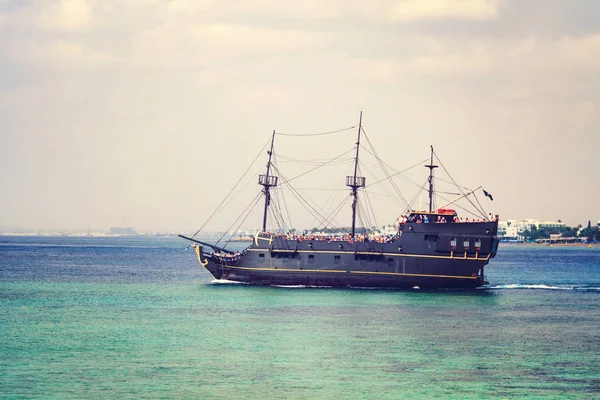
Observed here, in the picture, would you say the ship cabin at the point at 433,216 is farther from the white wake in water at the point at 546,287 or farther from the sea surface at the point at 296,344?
the white wake in water at the point at 546,287

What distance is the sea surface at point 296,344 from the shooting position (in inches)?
1241

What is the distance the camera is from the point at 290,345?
40.5m

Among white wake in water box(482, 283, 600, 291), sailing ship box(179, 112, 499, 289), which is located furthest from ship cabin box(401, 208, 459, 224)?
white wake in water box(482, 283, 600, 291)

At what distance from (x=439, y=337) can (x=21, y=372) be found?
66.6ft

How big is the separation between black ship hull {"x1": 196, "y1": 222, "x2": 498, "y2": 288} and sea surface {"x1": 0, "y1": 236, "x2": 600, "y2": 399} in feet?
5.21

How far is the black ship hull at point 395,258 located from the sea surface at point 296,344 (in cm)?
159

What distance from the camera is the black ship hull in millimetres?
65250

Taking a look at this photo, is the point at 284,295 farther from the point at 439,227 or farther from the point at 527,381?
the point at 527,381

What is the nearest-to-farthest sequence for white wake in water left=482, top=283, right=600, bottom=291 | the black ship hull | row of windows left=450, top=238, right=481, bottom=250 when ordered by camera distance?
row of windows left=450, top=238, right=481, bottom=250, the black ship hull, white wake in water left=482, top=283, right=600, bottom=291

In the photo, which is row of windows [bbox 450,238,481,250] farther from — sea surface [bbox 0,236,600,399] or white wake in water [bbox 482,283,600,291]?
white wake in water [bbox 482,283,600,291]

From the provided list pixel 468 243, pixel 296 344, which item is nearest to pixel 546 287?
pixel 468 243

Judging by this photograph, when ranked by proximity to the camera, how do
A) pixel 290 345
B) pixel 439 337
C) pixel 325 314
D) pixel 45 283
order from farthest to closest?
pixel 45 283, pixel 325 314, pixel 439 337, pixel 290 345

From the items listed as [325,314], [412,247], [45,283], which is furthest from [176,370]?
[45,283]

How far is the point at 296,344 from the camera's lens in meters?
40.8
